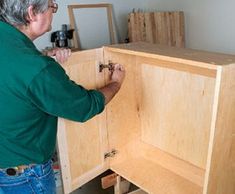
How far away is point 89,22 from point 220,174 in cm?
216

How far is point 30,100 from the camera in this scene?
963 mm

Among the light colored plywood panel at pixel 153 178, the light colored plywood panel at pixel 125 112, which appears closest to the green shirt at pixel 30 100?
the light colored plywood panel at pixel 125 112

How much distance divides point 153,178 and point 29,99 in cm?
101

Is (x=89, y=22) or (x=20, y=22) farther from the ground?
(x=20, y=22)

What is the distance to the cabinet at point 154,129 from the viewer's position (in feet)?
4.11

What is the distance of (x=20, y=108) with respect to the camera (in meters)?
0.99

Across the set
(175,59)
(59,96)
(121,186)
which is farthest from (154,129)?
(59,96)

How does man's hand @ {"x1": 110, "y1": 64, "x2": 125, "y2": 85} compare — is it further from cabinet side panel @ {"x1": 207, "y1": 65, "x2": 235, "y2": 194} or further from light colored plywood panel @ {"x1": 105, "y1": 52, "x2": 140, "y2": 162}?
cabinet side panel @ {"x1": 207, "y1": 65, "x2": 235, "y2": 194}

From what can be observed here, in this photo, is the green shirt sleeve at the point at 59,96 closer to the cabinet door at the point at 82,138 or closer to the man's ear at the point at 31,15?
the man's ear at the point at 31,15

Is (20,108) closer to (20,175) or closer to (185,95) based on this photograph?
(20,175)

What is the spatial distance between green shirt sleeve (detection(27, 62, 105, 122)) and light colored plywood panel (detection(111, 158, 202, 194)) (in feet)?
2.41

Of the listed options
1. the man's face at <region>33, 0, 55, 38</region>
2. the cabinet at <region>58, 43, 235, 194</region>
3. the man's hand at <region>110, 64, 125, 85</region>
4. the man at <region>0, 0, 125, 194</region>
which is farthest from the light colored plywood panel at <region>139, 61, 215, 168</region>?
the man's face at <region>33, 0, 55, 38</region>

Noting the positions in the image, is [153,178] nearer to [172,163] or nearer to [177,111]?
[172,163]

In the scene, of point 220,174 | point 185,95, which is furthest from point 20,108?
point 185,95
